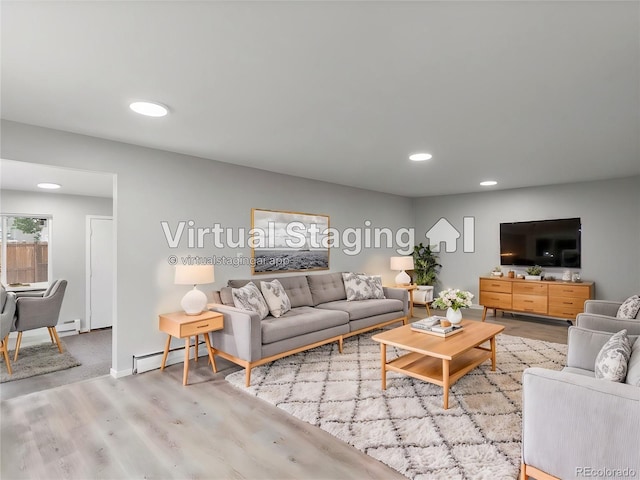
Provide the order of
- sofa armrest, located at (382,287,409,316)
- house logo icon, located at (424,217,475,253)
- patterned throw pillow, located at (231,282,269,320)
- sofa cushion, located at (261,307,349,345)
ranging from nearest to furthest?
sofa cushion, located at (261,307,349,345) < patterned throw pillow, located at (231,282,269,320) < sofa armrest, located at (382,287,409,316) < house logo icon, located at (424,217,475,253)

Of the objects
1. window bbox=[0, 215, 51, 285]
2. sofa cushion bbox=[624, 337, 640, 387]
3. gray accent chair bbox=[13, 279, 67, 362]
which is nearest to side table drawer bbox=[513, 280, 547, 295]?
sofa cushion bbox=[624, 337, 640, 387]

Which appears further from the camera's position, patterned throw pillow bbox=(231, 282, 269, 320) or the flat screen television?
the flat screen television

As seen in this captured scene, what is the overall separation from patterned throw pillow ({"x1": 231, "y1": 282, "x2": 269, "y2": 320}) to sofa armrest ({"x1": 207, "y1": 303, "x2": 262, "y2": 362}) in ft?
0.45

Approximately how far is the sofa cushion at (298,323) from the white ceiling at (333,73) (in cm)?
183

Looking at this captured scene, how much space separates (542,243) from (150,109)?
609cm

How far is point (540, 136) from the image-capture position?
317 centimetres

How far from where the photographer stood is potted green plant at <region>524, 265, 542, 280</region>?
18.7ft

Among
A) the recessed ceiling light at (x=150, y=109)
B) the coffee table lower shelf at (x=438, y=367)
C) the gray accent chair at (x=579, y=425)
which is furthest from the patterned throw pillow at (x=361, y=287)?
the recessed ceiling light at (x=150, y=109)

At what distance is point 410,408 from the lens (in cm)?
272

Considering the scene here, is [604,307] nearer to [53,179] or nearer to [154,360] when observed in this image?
[154,360]

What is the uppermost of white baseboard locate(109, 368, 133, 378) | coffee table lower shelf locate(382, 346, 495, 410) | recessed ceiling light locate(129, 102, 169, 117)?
recessed ceiling light locate(129, 102, 169, 117)

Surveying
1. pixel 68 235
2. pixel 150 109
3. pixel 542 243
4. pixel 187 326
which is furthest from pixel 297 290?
pixel 542 243

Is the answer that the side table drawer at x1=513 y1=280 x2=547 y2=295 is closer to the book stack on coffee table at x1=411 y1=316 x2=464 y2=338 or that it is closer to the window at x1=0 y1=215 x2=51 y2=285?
the book stack on coffee table at x1=411 y1=316 x2=464 y2=338

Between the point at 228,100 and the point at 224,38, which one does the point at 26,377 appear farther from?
the point at 224,38
